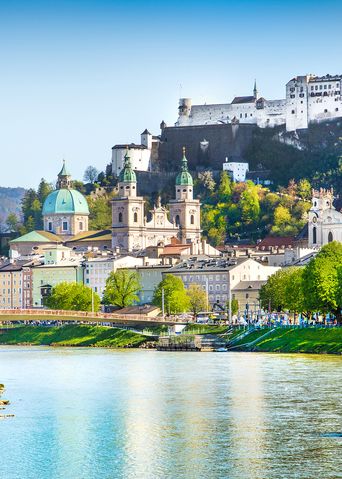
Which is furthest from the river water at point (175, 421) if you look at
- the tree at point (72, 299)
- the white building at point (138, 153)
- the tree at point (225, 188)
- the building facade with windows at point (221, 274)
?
the white building at point (138, 153)

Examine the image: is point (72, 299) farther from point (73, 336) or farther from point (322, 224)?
point (322, 224)

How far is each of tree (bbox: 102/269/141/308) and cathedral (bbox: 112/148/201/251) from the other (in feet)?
66.4

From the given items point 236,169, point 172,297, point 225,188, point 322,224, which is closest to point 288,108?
point 236,169

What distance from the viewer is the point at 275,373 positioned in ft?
194

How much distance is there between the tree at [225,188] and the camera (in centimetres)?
14000

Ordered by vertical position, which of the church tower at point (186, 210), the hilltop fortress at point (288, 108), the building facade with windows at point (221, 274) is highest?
the hilltop fortress at point (288, 108)

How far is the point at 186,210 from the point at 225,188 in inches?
264

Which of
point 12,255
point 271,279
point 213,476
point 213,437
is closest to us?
point 213,476

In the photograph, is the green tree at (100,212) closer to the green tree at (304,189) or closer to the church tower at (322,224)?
the green tree at (304,189)

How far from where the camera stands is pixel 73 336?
9638 centimetres

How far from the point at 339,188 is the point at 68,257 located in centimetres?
2647

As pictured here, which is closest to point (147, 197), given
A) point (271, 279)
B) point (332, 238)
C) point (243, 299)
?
point (332, 238)

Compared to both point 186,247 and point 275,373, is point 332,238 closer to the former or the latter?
point 186,247

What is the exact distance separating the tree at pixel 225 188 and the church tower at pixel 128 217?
345 inches
